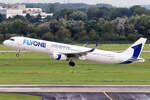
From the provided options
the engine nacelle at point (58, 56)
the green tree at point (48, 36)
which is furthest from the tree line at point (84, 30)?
the engine nacelle at point (58, 56)

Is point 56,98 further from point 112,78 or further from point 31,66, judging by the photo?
point 31,66

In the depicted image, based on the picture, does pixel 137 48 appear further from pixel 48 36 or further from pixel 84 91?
pixel 48 36

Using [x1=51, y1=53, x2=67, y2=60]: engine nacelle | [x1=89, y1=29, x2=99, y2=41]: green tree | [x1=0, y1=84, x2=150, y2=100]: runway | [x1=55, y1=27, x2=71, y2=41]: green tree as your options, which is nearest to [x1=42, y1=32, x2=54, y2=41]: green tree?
[x1=55, y1=27, x2=71, y2=41]: green tree

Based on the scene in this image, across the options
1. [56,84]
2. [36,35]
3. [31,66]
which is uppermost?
[56,84]

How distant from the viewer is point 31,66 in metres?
65.8

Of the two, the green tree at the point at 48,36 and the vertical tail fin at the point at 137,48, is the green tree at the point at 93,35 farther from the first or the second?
the vertical tail fin at the point at 137,48

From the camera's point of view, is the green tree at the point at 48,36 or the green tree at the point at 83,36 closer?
the green tree at the point at 48,36

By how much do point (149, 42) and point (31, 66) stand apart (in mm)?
68319

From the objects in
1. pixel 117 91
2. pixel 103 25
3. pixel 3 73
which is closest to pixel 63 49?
pixel 3 73

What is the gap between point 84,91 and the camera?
42.8 m

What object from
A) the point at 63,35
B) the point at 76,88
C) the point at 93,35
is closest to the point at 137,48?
the point at 76,88

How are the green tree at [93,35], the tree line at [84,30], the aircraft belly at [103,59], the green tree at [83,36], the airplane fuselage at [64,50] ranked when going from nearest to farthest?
1. the airplane fuselage at [64,50]
2. the aircraft belly at [103,59]
3. the green tree at [83,36]
4. the green tree at [93,35]
5. the tree line at [84,30]

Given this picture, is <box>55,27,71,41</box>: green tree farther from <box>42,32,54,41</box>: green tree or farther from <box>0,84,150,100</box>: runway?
<box>0,84,150,100</box>: runway

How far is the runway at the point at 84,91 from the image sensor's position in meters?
39.3
